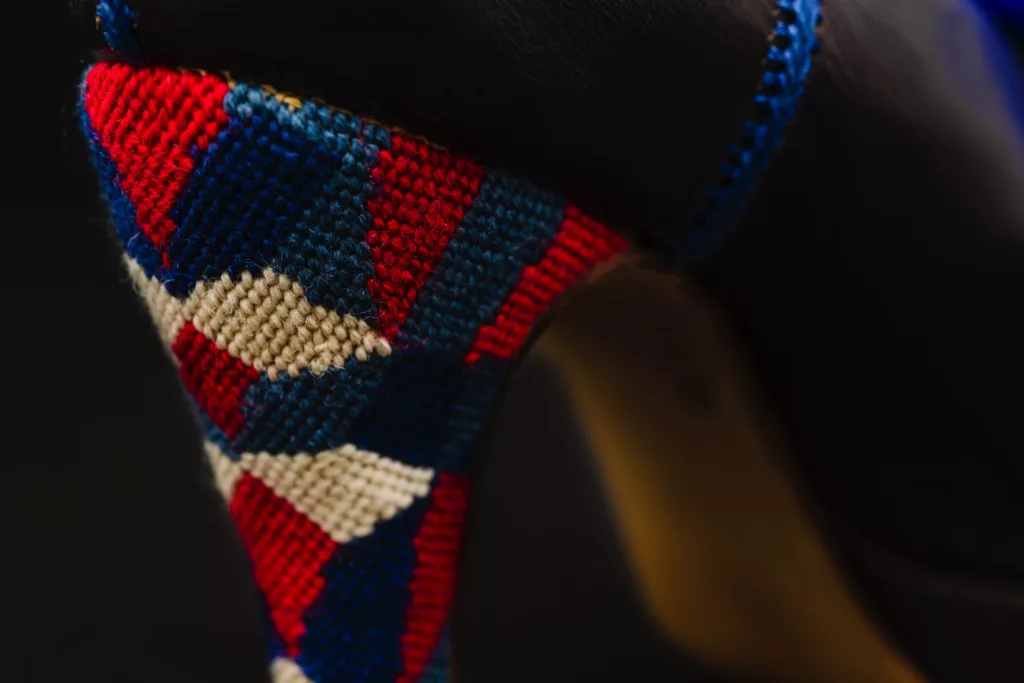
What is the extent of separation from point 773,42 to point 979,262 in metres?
0.15

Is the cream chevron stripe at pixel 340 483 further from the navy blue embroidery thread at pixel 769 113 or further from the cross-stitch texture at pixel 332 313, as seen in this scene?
the navy blue embroidery thread at pixel 769 113

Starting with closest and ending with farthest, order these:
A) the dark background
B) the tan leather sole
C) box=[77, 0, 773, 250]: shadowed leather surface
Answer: box=[77, 0, 773, 250]: shadowed leather surface → the tan leather sole → the dark background

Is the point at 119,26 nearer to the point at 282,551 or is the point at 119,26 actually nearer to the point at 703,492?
the point at 282,551

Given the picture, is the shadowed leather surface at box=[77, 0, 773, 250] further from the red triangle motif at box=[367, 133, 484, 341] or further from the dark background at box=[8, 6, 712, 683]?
the dark background at box=[8, 6, 712, 683]

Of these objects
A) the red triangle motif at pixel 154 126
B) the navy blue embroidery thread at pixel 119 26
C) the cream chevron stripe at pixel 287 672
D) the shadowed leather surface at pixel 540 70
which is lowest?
the cream chevron stripe at pixel 287 672

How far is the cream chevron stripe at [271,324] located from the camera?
0.33 meters

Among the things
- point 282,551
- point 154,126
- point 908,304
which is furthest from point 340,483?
point 908,304

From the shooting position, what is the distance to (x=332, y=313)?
0.34 meters

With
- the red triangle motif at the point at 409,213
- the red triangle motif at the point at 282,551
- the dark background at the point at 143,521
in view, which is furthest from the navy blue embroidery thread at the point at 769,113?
the dark background at the point at 143,521

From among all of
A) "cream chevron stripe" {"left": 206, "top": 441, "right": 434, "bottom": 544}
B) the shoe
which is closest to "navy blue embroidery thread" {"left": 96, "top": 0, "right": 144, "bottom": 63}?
the shoe

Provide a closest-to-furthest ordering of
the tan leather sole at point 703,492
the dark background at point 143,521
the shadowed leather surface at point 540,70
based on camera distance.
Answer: the shadowed leather surface at point 540,70 → the tan leather sole at point 703,492 → the dark background at point 143,521

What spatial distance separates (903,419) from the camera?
1.44ft

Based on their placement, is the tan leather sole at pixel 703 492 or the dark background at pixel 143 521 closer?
the tan leather sole at pixel 703 492

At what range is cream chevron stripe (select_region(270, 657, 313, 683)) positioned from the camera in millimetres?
398
